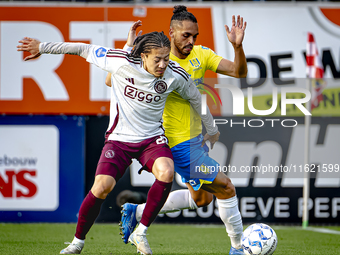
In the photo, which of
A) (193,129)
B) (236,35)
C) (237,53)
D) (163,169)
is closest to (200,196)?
(193,129)

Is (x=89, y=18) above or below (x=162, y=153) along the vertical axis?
above

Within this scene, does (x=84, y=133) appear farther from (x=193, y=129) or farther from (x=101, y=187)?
(x=101, y=187)

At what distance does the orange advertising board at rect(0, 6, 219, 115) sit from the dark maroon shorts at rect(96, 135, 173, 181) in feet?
11.3

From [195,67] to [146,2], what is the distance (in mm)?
3539

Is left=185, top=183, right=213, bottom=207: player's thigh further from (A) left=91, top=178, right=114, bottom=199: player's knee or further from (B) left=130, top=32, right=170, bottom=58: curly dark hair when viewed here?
(B) left=130, top=32, right=170, bottom=58: curly dark hair

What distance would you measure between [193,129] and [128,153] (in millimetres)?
686

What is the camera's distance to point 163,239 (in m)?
5.83

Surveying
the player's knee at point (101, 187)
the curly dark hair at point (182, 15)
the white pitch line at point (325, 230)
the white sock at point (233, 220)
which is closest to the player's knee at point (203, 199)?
the white sock at point (233, 220)

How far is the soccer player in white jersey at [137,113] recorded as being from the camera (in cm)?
391

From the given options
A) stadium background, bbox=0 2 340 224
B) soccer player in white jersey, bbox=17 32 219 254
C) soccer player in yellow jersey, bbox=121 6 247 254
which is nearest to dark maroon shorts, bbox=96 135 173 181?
soccer player in white jersey, bbox=17 32 219 254

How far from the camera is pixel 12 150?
291 inches

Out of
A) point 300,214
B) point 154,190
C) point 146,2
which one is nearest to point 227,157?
point 300,214

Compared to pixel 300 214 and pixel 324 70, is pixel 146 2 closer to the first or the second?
pixel 324 70

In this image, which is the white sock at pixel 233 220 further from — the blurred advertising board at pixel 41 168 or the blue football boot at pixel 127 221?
the blurred advertising board at pixel 41 168
